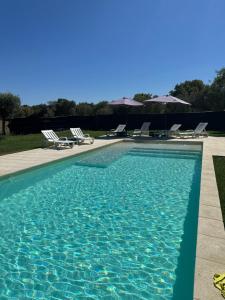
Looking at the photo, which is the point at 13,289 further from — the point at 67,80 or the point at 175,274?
the point at 67,80

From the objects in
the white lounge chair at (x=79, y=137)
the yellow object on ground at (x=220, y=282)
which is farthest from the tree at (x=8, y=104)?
the yellow object on ground at (x=220, y=282)

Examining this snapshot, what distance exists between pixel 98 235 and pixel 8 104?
55.3ft

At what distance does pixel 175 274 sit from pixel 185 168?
5.93 metres

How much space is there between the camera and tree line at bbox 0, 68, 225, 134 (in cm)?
1952

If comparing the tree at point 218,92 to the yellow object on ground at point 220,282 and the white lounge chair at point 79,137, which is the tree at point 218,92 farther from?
the yellow object on ground at point 220,282

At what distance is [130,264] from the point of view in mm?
3473

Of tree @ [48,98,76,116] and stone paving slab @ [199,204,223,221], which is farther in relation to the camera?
tree @ [48,98,76,116]

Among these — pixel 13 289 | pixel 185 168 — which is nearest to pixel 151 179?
pixel 185 168

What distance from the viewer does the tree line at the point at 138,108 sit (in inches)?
768

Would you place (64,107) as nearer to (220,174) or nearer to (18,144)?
(18,144)

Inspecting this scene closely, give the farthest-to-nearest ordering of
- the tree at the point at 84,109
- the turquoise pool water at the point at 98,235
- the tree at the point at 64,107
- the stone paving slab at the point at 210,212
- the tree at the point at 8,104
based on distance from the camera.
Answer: the tree at the point at 64,107 < the tree at the point at 84,109 < the tree at the point at 8,104 < the stone paving slab at the point at 210,212 < the turquoise pool water at the point at 98,235

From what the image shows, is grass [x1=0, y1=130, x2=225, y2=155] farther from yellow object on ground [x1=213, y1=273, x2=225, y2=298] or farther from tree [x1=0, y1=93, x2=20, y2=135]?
yellow object on ground [x1=213, y1=273, x2=225, y2=298]

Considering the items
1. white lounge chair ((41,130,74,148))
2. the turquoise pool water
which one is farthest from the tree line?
the turquoise pool water

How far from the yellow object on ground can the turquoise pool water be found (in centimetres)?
34
